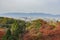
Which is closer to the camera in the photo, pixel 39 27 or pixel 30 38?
pixel 30 38

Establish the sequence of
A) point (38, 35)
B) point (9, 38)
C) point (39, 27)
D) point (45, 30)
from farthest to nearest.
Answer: point (39, 27), point (45, 30), point (38, 35), point (9, 38)

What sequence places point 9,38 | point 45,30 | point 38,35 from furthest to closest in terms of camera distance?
point 45,30
point 38,35
point 9,38

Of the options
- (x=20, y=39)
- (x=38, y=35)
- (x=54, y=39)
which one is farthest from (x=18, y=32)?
(x=54, y=39)

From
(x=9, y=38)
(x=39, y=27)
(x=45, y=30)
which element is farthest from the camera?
(x=39, y=27)

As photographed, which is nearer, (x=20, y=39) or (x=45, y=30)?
(x=20, y=39)

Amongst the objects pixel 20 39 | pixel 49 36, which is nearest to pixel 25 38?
pixel 20 39

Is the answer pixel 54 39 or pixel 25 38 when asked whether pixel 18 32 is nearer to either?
pixel 25 38

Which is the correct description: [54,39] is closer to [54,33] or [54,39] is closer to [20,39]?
[54,33]

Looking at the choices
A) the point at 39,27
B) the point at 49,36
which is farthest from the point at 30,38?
the point at 39,27

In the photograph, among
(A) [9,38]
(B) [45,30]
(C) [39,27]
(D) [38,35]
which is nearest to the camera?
(A) [9,38]
